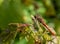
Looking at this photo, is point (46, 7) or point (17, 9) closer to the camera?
point (17, 9)

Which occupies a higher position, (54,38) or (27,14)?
(54,38)

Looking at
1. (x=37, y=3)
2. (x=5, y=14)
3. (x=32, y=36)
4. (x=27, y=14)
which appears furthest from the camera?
(x=37, y=3)

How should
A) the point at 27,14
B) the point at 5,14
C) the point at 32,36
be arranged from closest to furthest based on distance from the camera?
the point at 32,36 < the point at 5,14 < the point at 27,14

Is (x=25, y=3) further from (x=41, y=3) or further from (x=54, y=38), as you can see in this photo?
(x=54, y=38)

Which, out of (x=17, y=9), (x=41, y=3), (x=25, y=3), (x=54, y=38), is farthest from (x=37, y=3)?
(x=54, y=38)

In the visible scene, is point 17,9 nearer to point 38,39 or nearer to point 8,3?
point 8,3

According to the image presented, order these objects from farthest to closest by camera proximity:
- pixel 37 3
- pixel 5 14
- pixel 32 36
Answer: pixel 37 3, pixel 5 14, pixel 32 36

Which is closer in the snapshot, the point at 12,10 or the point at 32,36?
the point at 32,36

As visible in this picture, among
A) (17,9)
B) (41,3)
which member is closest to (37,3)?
(41,3)

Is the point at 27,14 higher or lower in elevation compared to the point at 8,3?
lower
